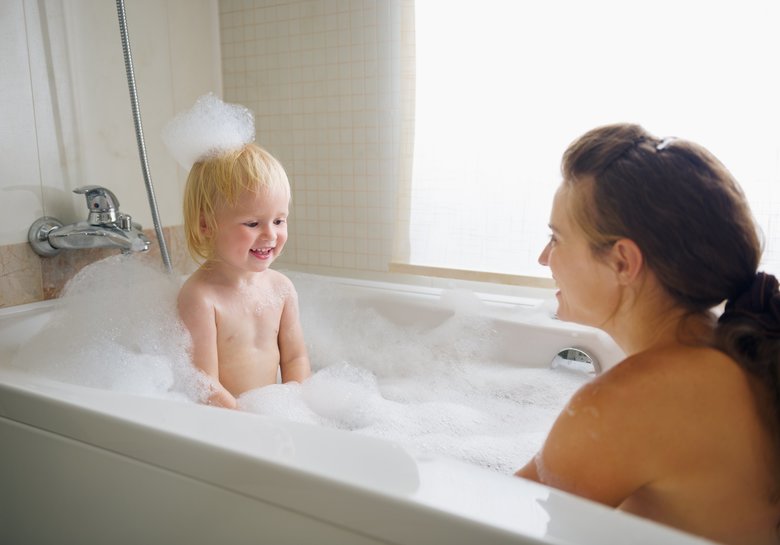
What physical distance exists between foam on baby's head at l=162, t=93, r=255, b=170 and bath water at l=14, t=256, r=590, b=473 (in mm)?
329

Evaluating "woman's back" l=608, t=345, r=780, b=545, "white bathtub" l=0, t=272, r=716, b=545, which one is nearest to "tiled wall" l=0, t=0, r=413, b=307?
"white bathtub" l=0, t=272, r=716, b=545

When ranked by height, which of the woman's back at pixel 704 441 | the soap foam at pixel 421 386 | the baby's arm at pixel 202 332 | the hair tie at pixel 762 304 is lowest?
the soap foam at pixel 421 386

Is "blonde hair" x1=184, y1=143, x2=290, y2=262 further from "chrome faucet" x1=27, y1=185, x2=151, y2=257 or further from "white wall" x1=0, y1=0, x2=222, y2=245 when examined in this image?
"white wall" x1=0, y1=0, x2=222, y2=245

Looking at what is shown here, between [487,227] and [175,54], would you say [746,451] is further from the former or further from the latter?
[175,54]

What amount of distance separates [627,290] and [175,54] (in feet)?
5.18

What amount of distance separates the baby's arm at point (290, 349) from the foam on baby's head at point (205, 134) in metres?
0.39

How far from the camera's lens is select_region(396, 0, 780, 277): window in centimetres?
133

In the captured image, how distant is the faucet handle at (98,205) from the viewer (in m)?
1.42

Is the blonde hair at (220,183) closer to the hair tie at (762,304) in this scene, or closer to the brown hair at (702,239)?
the brown hair at (702,239)

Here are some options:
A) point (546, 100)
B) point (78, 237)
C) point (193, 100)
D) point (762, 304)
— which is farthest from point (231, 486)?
point (193, 100)

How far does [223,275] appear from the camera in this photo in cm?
135

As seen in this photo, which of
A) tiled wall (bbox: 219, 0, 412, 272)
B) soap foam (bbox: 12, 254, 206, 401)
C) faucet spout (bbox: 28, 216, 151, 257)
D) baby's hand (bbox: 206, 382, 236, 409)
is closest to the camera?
soap foam (bbox: 12, 254, 206, 401)

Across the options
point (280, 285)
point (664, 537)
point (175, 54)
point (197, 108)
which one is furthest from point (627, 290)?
point (175, 54)

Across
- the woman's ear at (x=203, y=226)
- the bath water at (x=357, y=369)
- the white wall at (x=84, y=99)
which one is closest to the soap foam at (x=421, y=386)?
the bath water at (x=357, y=369)
